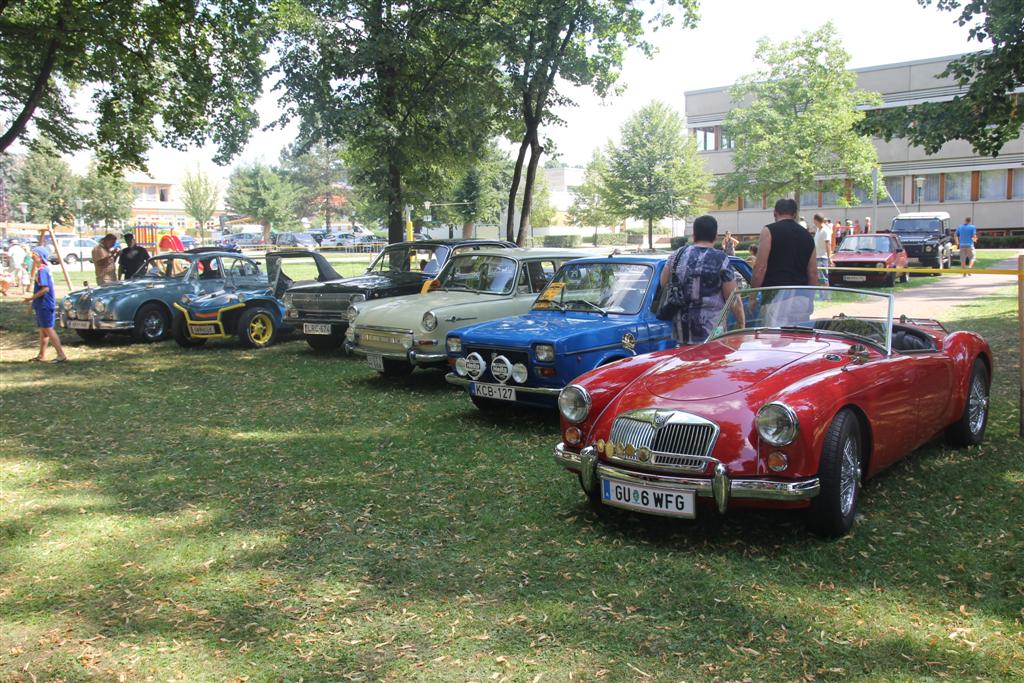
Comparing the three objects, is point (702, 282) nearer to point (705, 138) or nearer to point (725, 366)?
point (725, 366)

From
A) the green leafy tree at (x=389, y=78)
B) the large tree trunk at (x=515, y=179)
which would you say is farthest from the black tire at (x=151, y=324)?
the large tree trunk at (x=515, y=179)

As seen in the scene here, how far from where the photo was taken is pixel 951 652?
3.78 metres

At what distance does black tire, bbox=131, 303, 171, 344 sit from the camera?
15.3 metres

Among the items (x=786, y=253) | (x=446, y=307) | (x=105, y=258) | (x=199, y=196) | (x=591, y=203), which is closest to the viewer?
(x=786, y=253)

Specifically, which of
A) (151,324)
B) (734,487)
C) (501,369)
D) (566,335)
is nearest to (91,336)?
(151,324)

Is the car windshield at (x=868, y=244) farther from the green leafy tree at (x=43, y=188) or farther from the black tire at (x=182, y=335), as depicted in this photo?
the green leafy tree at (x=43, y=188)

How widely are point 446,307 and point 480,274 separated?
110 centimetres

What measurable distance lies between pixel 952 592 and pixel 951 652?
720mm

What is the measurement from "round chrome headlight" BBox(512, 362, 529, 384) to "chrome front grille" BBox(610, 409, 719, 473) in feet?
9.44

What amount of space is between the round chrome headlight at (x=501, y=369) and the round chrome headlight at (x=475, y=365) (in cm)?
12

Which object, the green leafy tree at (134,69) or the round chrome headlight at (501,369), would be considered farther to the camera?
the green leafy tree at (134,69)

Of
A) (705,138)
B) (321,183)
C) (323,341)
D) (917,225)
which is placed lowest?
(323,341)

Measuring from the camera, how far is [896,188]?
5366 centimetres

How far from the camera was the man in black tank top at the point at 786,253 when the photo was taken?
26.0 feet
